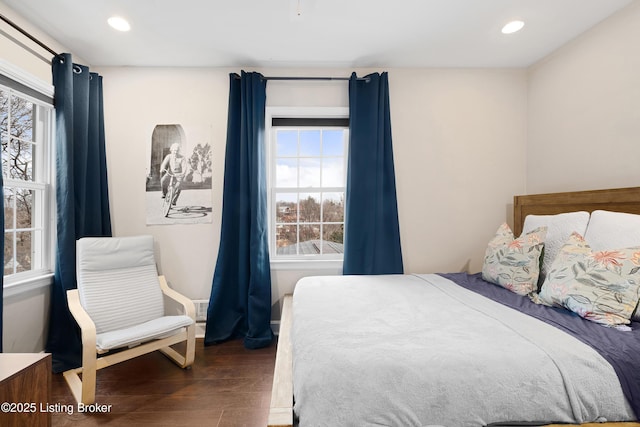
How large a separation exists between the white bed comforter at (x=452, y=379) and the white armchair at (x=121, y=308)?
134 centimetres

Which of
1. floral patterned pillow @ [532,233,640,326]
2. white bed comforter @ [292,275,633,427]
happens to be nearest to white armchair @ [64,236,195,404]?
white bed comforter @ [292,275,633,427]

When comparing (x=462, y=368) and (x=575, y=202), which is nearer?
(x=462, y=368)

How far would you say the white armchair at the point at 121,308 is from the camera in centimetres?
188

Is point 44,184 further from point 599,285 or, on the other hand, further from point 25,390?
point 599,285

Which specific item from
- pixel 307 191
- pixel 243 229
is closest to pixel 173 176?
pixel 243 229

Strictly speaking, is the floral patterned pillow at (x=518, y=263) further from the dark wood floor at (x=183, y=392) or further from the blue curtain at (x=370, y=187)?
the dark wood floor at (x=183, y=392)

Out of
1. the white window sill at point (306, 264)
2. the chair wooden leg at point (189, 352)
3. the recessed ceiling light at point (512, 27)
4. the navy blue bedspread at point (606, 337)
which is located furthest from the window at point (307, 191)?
the navy blue bedspread at point (606, 337)

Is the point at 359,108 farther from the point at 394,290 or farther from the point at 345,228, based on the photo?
the point at 394,290

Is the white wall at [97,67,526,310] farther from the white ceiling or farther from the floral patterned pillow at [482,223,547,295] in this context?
the floral patterned pillow at [482,223,547,295]

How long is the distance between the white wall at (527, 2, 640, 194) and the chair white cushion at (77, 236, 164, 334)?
12.0 ft

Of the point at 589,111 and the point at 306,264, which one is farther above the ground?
the point at 589,111

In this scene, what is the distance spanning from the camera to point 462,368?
41.7 inches

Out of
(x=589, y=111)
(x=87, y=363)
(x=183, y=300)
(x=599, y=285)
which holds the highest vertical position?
(x=589, y=111)

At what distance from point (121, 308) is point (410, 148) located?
291cm
